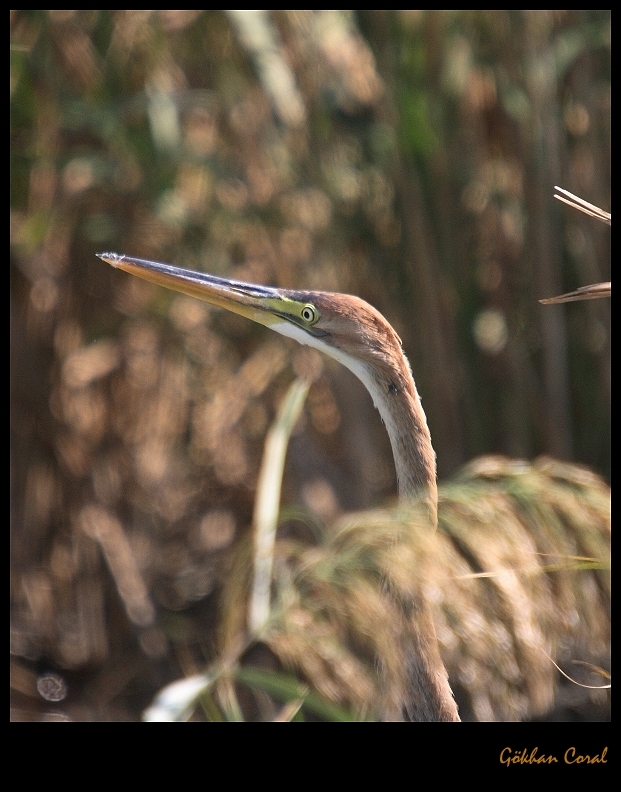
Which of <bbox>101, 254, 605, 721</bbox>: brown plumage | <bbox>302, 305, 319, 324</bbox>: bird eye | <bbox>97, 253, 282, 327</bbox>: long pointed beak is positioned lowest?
<bbox>101, 254, 605, 721</bbox>: brown plumage

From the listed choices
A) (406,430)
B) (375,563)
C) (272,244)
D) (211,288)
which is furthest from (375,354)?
(272,244)

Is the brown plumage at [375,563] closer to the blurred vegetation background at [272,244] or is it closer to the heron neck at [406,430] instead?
the heron neck at [406,430]

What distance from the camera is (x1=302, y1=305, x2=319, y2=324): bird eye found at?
1.90 metres

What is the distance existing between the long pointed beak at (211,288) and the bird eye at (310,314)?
0.06m

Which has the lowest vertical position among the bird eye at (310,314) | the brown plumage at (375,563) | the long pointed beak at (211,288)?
the brown plumage at (375,563)

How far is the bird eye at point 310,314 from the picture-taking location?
6.23ft

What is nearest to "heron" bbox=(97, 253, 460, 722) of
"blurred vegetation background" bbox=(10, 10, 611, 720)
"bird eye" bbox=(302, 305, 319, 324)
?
"bird eye" bbox=(302, 305, 319, 324)

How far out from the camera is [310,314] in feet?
6.25

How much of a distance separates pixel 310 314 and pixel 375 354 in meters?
0.17

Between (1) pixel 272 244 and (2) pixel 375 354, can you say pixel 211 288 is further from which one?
(1) pixel 272 244

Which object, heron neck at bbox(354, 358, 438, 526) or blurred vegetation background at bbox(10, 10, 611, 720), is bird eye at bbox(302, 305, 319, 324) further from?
blurred vegetation background at bbox(10, 10, 611, 720)

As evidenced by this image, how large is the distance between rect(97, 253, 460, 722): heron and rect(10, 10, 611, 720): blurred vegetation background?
3.83 feet

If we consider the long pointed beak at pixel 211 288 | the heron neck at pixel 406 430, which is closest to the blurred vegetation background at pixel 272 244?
the long pointed beak at pixel 211 288

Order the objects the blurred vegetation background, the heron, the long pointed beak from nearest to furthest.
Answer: the heron
the long pointed beak
the blurred vegetation background
